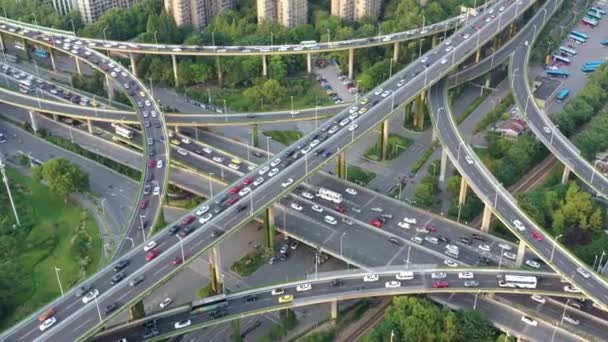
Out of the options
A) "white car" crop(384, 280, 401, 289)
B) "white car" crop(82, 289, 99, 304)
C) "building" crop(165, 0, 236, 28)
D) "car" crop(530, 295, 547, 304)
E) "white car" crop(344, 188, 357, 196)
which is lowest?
"car" crop(530, 295, 547, 304)

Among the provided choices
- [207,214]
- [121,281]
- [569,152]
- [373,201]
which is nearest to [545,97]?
[569,152]

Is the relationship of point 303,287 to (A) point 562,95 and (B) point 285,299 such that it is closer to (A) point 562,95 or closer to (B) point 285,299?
(B) point 285,299

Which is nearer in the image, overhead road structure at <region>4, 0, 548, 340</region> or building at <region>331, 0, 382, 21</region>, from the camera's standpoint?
overhead road structure at <region>4, 0, 548, 340</region>

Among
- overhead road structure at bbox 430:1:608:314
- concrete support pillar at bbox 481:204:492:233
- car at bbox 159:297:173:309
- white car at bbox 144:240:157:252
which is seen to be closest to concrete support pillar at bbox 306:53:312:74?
overhead road structure at bbox 430:1:608:314

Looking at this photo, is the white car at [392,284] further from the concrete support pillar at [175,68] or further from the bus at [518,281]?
the concrete support pillar at [175,68]

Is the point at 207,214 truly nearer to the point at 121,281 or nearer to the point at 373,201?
the point at 121,281

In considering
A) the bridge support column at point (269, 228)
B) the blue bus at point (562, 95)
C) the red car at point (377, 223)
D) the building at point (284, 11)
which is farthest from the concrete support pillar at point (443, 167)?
the building at point (284, 11)

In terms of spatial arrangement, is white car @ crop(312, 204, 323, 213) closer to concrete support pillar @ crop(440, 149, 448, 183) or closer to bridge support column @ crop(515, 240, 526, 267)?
concrete support pillar @ crop(440, 149, 448, 183)

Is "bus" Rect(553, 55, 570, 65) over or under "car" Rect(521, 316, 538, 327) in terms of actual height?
over
